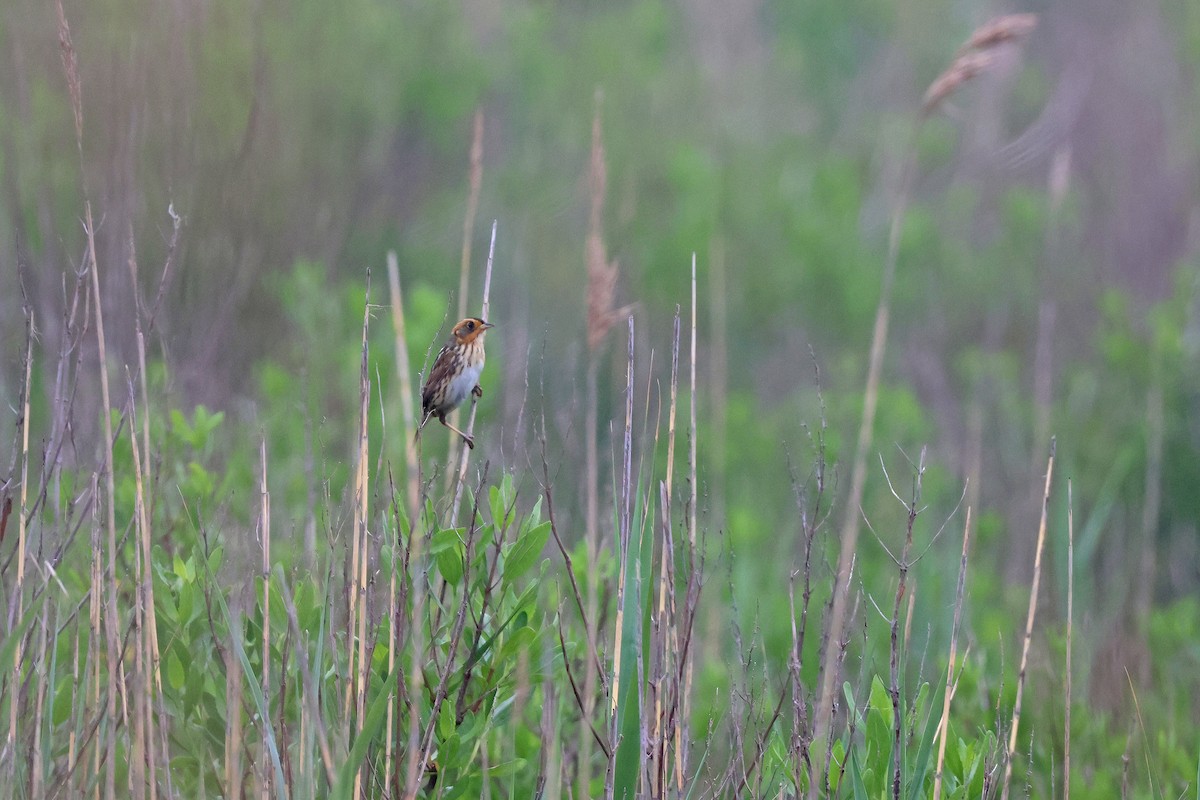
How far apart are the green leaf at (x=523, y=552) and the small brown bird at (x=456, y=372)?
0.85 metres

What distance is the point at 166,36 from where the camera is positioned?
609 centimetres

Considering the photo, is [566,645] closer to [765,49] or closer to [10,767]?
[10,767]

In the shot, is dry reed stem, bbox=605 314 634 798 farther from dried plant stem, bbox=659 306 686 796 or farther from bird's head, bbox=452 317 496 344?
bird's head, bbox=452 317 496 344

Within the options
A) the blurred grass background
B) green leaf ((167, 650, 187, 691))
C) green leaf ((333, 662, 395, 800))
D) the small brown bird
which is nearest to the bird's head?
the small brown bird

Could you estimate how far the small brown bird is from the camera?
3070mm

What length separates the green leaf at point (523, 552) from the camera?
2.20 metres

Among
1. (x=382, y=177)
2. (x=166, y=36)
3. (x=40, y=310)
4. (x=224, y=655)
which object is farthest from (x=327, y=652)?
(x=382, y=177)

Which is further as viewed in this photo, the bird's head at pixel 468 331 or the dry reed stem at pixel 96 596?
the bird's head at pixel 468 331

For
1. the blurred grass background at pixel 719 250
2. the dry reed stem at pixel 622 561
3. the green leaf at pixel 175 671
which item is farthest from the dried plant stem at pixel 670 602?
the green leaf at pixel 175 671

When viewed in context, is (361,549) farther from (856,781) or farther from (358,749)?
(856,781)

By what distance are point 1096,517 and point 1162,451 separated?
2.25 m

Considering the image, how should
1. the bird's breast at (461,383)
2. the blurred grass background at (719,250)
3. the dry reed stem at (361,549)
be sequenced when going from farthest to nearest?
1. the blurred grass background at (719,250)
2. the bird's breast at (461,383)
3. the dry reed stem at (361,549)

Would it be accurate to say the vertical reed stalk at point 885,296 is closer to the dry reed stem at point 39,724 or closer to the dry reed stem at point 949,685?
the dry reed stem at point 949,685

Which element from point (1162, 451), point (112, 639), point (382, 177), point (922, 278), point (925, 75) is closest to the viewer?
point (112, 639)
